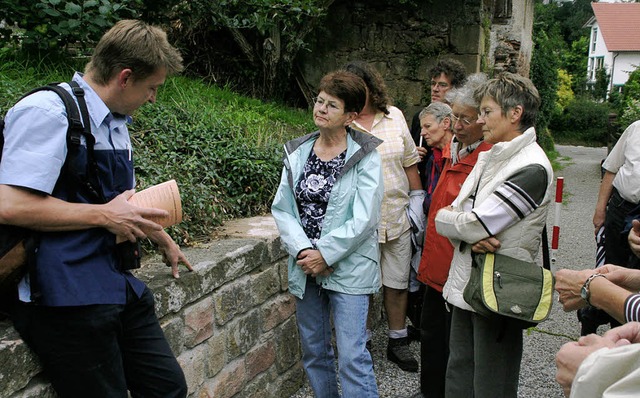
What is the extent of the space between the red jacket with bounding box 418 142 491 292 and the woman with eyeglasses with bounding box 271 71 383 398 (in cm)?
41

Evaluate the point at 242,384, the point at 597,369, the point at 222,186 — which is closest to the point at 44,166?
the point at 597,369

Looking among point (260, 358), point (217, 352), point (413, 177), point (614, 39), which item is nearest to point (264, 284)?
point (260, 358)

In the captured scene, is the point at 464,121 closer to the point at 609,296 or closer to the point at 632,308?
the point at 609,296

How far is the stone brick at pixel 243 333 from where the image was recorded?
351cm

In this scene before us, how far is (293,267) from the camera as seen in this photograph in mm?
3422

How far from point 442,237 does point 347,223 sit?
0.71 meters

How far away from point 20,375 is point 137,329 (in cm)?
42

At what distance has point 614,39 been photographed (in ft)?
179

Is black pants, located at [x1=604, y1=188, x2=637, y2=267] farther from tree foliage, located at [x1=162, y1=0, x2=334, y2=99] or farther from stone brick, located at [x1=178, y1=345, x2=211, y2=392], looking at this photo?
tree foliage, located at [x1=162, y1=0, x2=334, y2=99]

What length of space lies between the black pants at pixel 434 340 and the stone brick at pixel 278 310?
2.80 ft

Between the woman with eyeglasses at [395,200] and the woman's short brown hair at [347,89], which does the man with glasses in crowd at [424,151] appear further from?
the woman's short brown hair at [347,89]

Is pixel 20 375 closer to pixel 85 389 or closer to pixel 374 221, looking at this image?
pixel 85 389

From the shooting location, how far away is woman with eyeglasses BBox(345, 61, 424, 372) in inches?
171

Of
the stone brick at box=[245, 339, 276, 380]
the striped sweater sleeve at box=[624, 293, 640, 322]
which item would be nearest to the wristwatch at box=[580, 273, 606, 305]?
the striped sweater sleeve at box=[624, 293, 640, 322]
